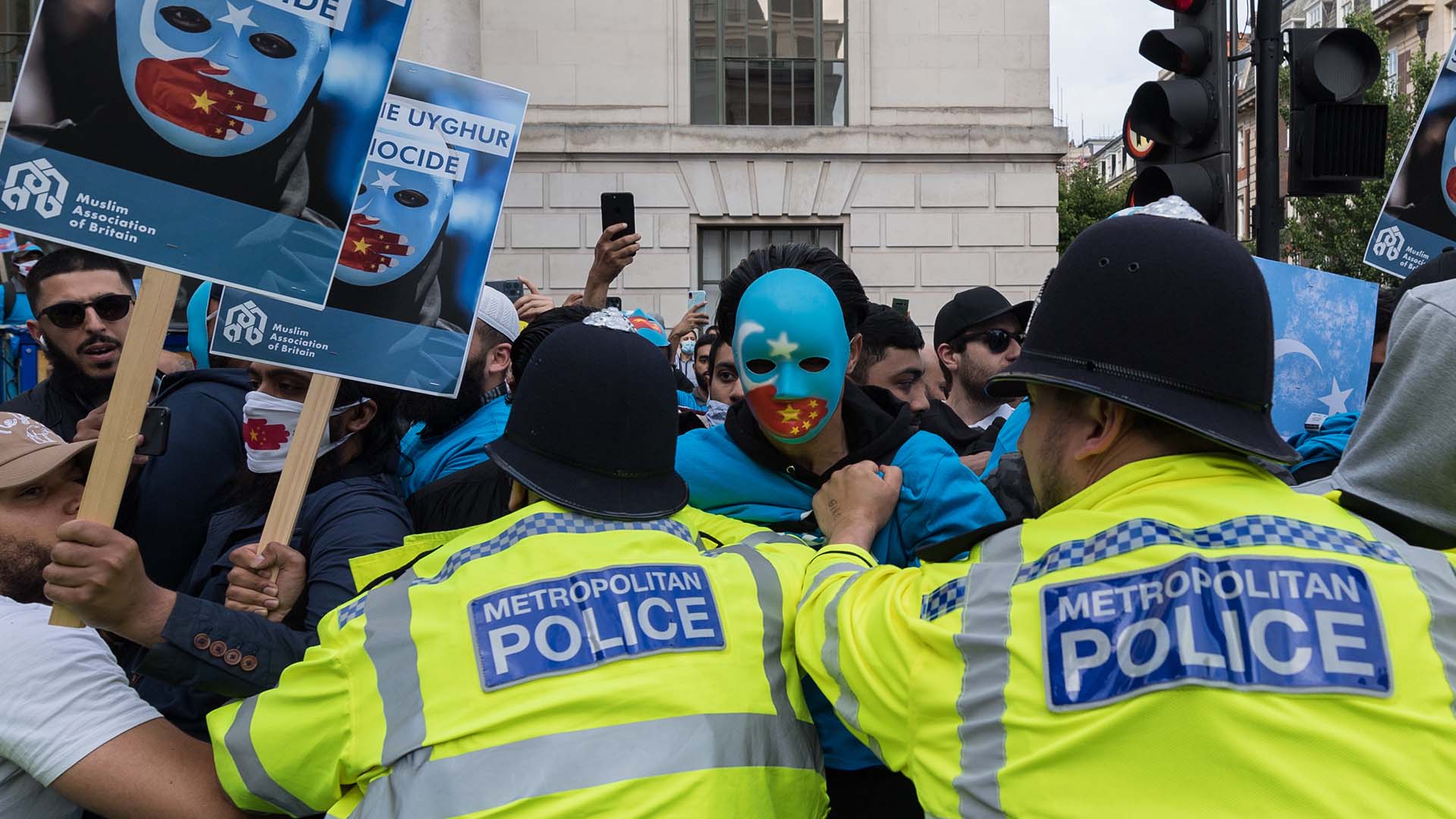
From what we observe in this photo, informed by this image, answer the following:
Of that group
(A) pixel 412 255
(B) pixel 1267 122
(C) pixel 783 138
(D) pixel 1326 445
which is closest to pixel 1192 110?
(B) pixel 1267 122

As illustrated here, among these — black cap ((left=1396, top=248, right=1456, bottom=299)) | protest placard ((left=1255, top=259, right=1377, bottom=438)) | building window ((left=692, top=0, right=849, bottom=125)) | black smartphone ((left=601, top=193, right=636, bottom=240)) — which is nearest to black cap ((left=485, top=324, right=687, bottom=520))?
protest placard ((left=1255, top=259, right=1377, bottom=438))

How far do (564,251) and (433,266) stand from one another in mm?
12429

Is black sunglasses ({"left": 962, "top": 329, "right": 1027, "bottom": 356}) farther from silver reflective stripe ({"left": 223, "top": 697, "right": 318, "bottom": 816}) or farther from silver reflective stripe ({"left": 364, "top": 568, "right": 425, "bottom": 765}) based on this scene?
silver reflective stripe ({"left": 223, "top": 697, "right": 318, "bottom": 816})

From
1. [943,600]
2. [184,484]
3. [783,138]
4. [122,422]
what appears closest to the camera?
[943,600]

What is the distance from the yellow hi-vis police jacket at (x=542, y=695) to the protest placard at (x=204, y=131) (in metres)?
0.84

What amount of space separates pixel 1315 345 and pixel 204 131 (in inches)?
120

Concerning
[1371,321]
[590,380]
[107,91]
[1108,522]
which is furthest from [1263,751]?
[1371,321]

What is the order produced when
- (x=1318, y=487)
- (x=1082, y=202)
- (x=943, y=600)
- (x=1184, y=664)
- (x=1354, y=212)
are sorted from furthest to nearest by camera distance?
(x=1082, y=202), (x=1354, y=212), (x=1318, y=487), (x=943, y=600), (x=1184, y=664)

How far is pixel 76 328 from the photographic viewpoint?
14.2ft

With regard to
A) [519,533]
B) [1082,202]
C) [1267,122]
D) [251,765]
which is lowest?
[251,765]

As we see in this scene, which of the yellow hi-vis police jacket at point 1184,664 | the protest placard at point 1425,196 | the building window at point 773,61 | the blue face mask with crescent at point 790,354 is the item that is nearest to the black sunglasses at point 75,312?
the blue face mask with crescent at point 790,354

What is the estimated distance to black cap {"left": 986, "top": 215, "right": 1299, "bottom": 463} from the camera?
1676 millimetres

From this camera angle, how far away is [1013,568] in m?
1.73

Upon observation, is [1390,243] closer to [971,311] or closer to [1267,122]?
[1267,122]
